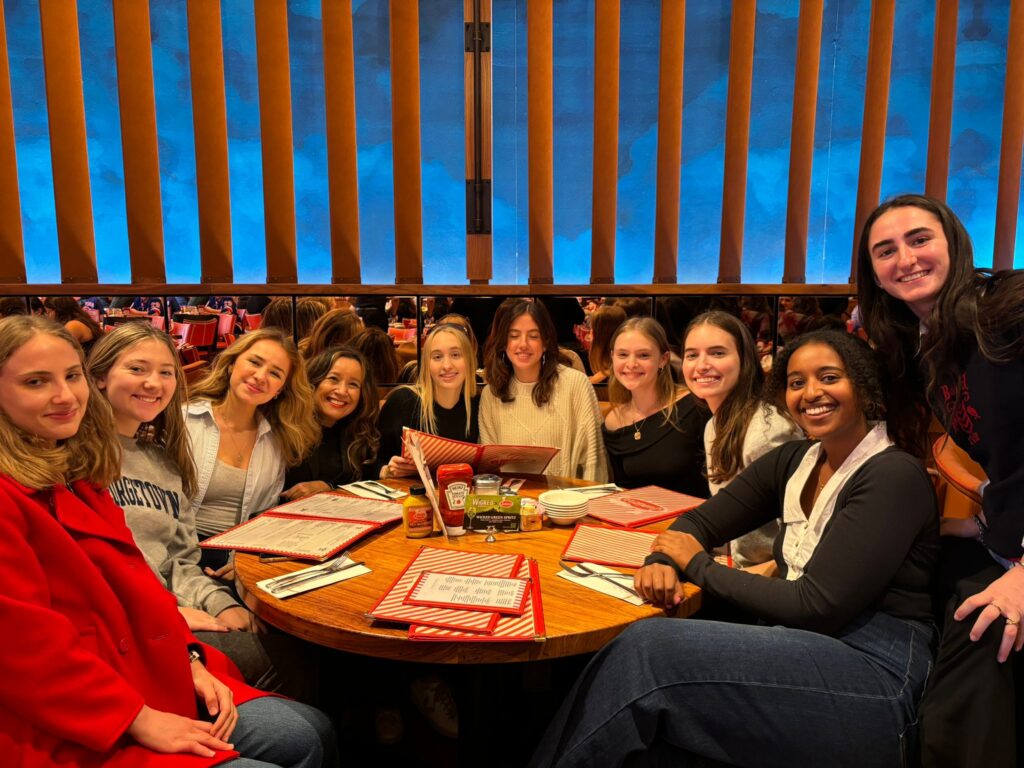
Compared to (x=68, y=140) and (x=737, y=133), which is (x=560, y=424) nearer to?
(x=737, y=133)

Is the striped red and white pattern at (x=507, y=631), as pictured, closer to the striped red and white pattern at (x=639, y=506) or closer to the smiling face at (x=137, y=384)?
the striped red and white pattern at (x=639, y=506)

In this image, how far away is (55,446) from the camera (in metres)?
1.51

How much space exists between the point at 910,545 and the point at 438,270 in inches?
137

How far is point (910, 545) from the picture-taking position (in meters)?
1.58

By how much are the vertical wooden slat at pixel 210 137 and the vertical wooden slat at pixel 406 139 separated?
989 mm

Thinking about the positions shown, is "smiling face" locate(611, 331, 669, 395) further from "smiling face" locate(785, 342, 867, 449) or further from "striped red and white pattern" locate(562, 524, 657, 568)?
"smiling face" locate(785, 342, 867, 449)

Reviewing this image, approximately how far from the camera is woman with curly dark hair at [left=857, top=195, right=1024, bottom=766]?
1.35m

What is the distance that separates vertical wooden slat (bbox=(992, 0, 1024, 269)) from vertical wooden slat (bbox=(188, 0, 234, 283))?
4780 millimetres

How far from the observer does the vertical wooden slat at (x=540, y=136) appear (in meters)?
4.21

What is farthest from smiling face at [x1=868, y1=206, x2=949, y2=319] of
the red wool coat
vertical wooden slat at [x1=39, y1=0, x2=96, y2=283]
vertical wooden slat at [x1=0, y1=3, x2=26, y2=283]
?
vertical wooden slat at [x1=0, y1=3, x2=26, y2=283]

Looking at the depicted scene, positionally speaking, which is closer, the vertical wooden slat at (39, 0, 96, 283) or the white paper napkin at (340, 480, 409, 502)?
the white paper napkin at (340, 480, 409, 502)

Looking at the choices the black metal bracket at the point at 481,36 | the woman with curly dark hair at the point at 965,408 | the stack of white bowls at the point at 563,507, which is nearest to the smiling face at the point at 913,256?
the woman with curly dark hair at the point at 965,408

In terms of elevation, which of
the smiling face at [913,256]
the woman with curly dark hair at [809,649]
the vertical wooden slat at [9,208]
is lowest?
the woman with curly dark hair at [809,649]

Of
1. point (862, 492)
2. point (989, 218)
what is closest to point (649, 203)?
point (989, 218)
